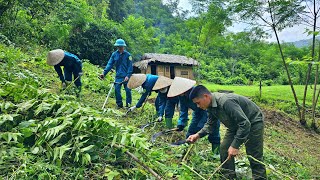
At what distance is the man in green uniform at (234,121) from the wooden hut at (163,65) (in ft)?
66.1

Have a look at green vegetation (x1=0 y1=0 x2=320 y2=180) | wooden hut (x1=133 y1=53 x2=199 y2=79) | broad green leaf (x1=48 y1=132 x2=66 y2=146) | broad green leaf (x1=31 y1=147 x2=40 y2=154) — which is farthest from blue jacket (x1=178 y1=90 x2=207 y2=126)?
wooden hut (x1=133 y1=53 x2=199 y2=79)

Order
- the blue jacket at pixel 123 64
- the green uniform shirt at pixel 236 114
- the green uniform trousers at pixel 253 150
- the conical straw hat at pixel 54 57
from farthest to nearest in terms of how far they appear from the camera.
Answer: the blue jacket at pixel 123 64 < the conical straw hat at pixel 54 57 < the green uniform trousers at pixel 253 150 < the green uniform shirt at pixel 236 114

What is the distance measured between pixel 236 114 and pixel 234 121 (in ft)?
0.74

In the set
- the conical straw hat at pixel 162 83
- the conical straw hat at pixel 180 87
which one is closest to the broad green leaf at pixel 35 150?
the conical straw hat at pixel 180 87

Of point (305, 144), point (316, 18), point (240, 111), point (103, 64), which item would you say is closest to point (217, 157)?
point (240, 111)

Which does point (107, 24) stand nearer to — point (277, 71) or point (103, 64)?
point (103, 64)

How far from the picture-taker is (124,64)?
6.97m

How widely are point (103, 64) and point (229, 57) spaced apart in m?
28.3

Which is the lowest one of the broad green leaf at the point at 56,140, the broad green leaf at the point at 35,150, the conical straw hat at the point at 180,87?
the broad green leaf at the point at 35,150

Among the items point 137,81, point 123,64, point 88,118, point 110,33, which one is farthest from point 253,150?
point 110,33

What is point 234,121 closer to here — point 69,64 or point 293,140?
point 69,64

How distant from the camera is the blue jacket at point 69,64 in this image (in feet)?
21.4

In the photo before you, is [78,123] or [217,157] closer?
[78,123]

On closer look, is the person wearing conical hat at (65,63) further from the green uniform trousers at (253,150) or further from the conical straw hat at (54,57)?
the green uniform trousers at (253,150)
